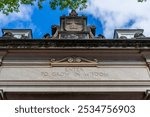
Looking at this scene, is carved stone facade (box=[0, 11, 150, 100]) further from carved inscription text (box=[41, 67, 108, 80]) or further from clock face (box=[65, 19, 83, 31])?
clock face (box=[65, 19, 83, 31])

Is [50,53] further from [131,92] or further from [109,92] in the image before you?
[131,92]

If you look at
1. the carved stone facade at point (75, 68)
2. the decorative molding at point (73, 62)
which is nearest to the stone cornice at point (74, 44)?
the carved stone facade at point (75, 68)

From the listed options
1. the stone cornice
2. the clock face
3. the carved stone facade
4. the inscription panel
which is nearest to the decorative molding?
the carved stone facade

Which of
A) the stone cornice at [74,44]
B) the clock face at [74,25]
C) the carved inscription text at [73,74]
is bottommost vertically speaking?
the carved inscription text at [73,74]

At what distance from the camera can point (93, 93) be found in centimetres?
1284

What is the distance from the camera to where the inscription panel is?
13.2 meters

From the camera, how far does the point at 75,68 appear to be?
45.1 feet

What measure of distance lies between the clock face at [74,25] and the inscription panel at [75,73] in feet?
11.6

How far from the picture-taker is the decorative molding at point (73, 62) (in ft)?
45.2

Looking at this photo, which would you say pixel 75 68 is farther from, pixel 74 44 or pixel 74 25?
pixel 74 25

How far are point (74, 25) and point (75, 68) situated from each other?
151 inches

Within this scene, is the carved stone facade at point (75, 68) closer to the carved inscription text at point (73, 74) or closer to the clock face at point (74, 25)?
the carved inscription text at point (73, 74)

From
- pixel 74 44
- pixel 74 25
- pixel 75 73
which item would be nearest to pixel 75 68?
pixel 75 73

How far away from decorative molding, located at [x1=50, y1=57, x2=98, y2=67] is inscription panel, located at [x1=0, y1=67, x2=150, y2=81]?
0.17m
